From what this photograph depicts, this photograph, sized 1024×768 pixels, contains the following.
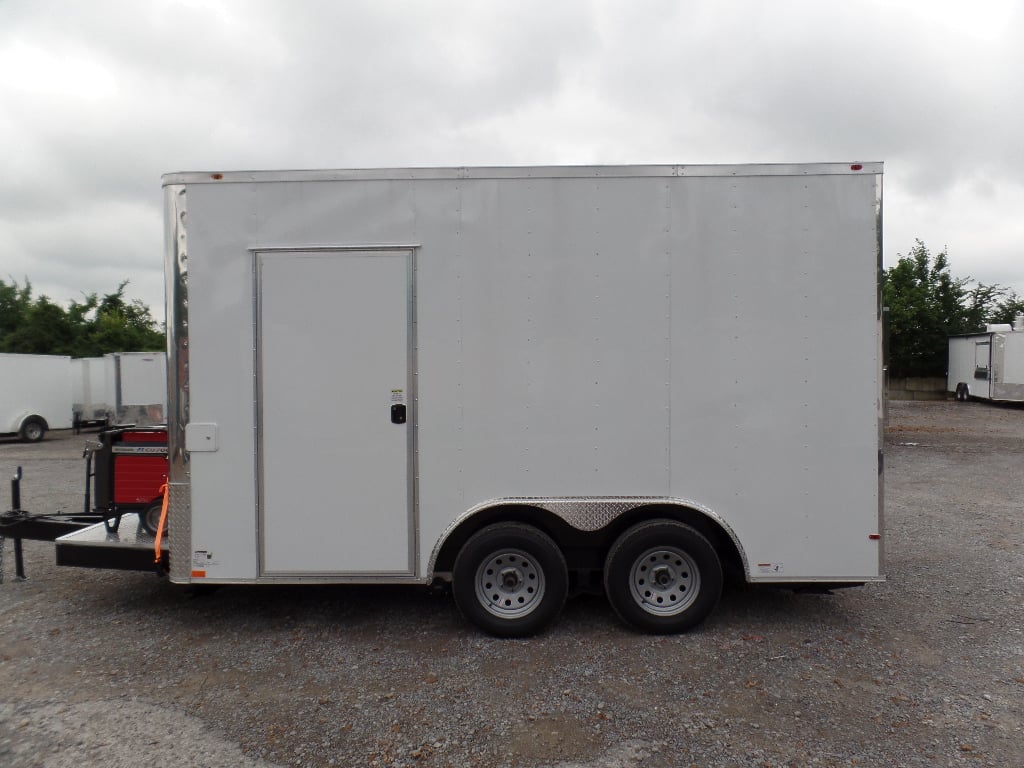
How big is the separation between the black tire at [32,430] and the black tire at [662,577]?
19.2 m

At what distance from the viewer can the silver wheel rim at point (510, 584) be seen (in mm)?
4180

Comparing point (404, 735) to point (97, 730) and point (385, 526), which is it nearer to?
point (385, 526)

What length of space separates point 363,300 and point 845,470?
3.30m

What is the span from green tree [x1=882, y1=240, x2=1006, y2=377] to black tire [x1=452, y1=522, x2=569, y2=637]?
93.1 feet

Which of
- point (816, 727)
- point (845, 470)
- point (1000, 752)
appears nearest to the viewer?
point (1000, 752)

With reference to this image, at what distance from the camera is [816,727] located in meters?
3.25

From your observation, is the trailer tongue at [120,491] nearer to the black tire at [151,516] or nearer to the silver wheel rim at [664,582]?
the black tire at [151,516]

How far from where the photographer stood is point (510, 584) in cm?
424

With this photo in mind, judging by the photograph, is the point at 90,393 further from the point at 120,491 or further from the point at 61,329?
the point at 120,491

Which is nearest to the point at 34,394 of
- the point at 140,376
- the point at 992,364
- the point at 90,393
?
the point at 90,393

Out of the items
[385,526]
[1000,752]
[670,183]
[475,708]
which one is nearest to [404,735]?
[475,708]

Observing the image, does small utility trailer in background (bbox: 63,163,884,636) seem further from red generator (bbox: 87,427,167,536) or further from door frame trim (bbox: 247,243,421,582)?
red generator (bbox: 87,427,167,536)

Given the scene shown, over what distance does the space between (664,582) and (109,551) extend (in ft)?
12.7

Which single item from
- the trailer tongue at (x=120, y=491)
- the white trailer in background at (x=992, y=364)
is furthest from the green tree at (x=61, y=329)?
the white trailer in background at (x=992, y=364)
